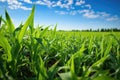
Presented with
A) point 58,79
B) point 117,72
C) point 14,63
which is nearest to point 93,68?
point 117,72

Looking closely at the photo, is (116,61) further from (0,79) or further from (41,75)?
(0,79)

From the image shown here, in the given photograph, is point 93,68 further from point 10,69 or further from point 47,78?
point 10,69

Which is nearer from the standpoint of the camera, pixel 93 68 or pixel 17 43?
pixel 17 43

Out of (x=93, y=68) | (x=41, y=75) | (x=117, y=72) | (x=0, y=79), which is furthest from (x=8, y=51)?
(x=117, y=72)

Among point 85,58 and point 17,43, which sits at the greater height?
point 17,43

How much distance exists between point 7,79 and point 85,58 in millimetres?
855

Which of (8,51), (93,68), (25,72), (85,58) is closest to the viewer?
(8,51)

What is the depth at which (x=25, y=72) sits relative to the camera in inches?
55.3

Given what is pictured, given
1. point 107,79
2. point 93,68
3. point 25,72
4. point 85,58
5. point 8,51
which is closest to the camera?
point 107,79

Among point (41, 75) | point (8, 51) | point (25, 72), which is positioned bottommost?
point (25, 72)

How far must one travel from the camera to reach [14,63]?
1.14 m

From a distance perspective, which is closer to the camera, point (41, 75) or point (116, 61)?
point (41, 75)

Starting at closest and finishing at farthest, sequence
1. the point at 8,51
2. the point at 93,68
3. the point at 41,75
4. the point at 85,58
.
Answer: the point at 41,75 < the point at 8,51 < the point at 93,68 < the point at 85,58

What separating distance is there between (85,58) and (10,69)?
76 centimetres
